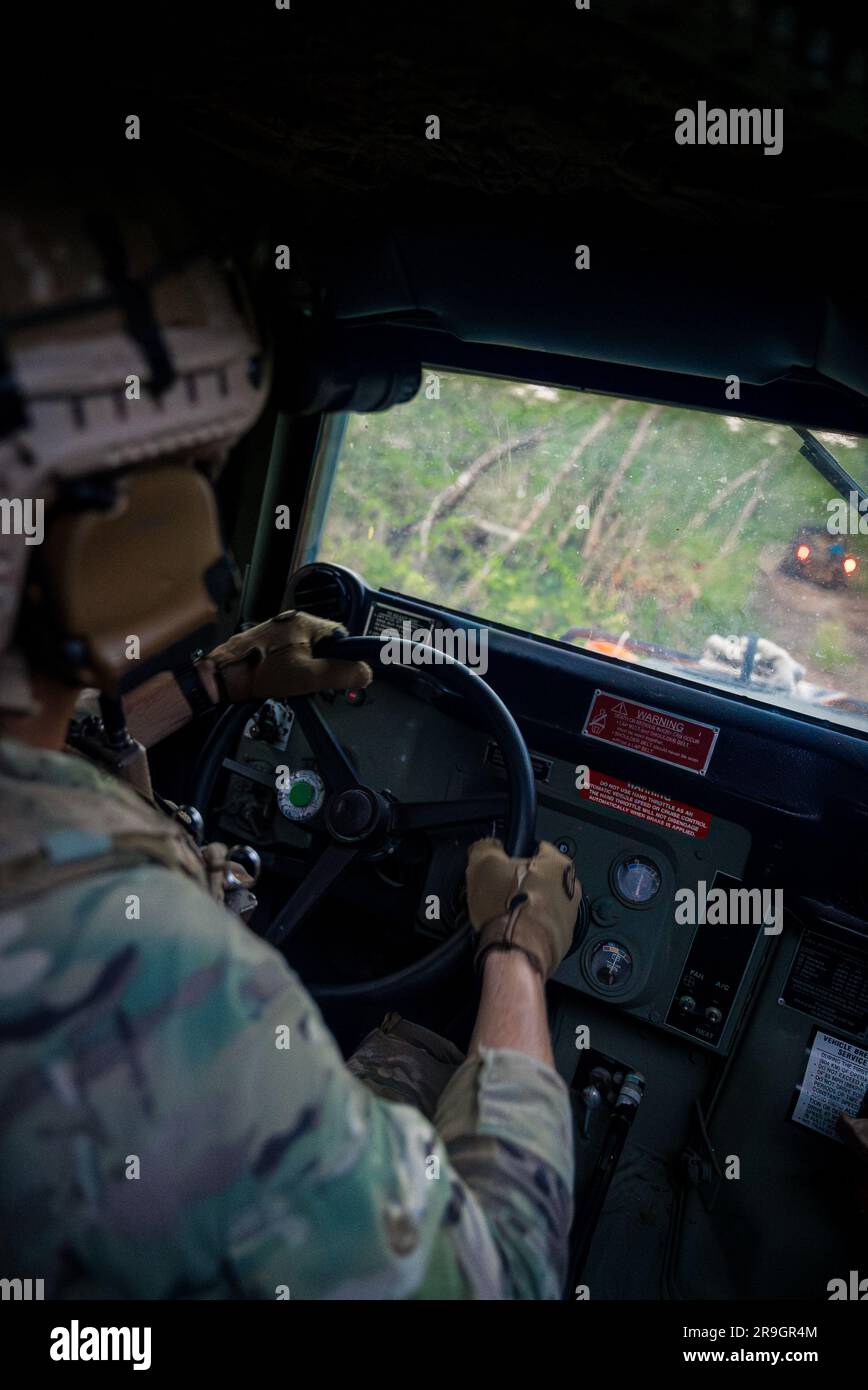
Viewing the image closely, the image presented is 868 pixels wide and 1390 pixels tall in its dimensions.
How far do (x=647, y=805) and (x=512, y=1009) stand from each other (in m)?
0.84

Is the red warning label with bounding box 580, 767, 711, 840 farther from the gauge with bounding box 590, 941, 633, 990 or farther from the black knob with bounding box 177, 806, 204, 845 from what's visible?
the black knob with bounding box 177, 806, 204, 845

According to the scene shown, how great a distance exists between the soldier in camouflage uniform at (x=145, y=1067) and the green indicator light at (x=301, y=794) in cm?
115

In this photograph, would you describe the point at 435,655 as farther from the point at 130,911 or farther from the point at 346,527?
the point at 130,911

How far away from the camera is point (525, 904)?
154cm

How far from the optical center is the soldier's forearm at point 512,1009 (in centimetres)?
126

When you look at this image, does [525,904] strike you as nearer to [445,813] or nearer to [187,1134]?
[445,813]

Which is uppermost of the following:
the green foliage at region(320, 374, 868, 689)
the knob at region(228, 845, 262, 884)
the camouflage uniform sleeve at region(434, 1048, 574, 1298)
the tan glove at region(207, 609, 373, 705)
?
the green foliage at region(320, 374, 868, 689)

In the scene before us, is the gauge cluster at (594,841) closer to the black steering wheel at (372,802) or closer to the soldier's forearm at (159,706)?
the black steering wheel at (372,802)

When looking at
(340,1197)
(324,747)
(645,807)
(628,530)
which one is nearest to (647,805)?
(645,807)

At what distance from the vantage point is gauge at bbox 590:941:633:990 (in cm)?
200

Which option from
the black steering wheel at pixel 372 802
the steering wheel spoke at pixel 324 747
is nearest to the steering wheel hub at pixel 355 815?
the black steering wheel at pixel 372 802

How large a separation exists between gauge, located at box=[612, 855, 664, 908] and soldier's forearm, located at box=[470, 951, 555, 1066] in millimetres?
612

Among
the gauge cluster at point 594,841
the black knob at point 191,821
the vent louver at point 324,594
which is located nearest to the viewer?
the black knob at point 191,821

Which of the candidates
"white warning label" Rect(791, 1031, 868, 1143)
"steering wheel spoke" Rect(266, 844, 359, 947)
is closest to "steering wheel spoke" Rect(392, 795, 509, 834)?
"steering wheel spoke" Rect(266, 844, 359, 947)
